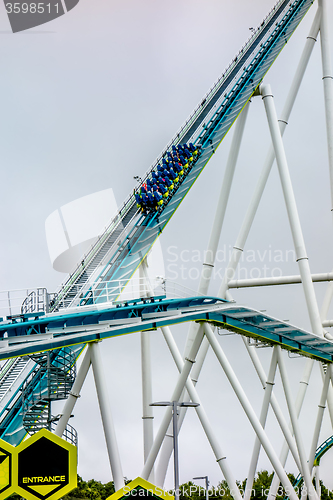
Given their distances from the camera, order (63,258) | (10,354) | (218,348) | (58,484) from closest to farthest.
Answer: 1. (58,484)
2. (10,354)
3. (218,348)
4. (63,258)

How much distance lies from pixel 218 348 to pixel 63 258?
8.00m

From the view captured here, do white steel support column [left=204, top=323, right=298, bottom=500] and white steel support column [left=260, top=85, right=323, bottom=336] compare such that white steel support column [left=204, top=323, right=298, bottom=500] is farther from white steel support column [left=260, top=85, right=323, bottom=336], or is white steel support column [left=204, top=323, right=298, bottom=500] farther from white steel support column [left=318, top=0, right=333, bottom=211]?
white steel support column [left=318, top=0, right=333, bottom=211]

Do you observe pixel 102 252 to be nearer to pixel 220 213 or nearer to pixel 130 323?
pixel 220 213

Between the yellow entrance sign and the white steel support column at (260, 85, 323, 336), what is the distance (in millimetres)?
14266

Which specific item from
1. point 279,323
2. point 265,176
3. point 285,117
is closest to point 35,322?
point 279,323

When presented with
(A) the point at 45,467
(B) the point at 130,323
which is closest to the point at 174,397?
(B) the point at 130,323

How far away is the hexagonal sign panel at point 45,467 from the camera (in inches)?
375

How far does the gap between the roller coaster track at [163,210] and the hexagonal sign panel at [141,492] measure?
629cm

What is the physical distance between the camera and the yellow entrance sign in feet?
31.1

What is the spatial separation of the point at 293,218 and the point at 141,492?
1297cm

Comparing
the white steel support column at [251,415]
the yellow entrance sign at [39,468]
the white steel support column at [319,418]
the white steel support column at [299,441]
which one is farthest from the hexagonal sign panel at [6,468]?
the white steel support column at [319,418]

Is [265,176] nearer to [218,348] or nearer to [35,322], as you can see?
[218,348]

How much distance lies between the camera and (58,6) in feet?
86.1

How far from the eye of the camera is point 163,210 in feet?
83.8
